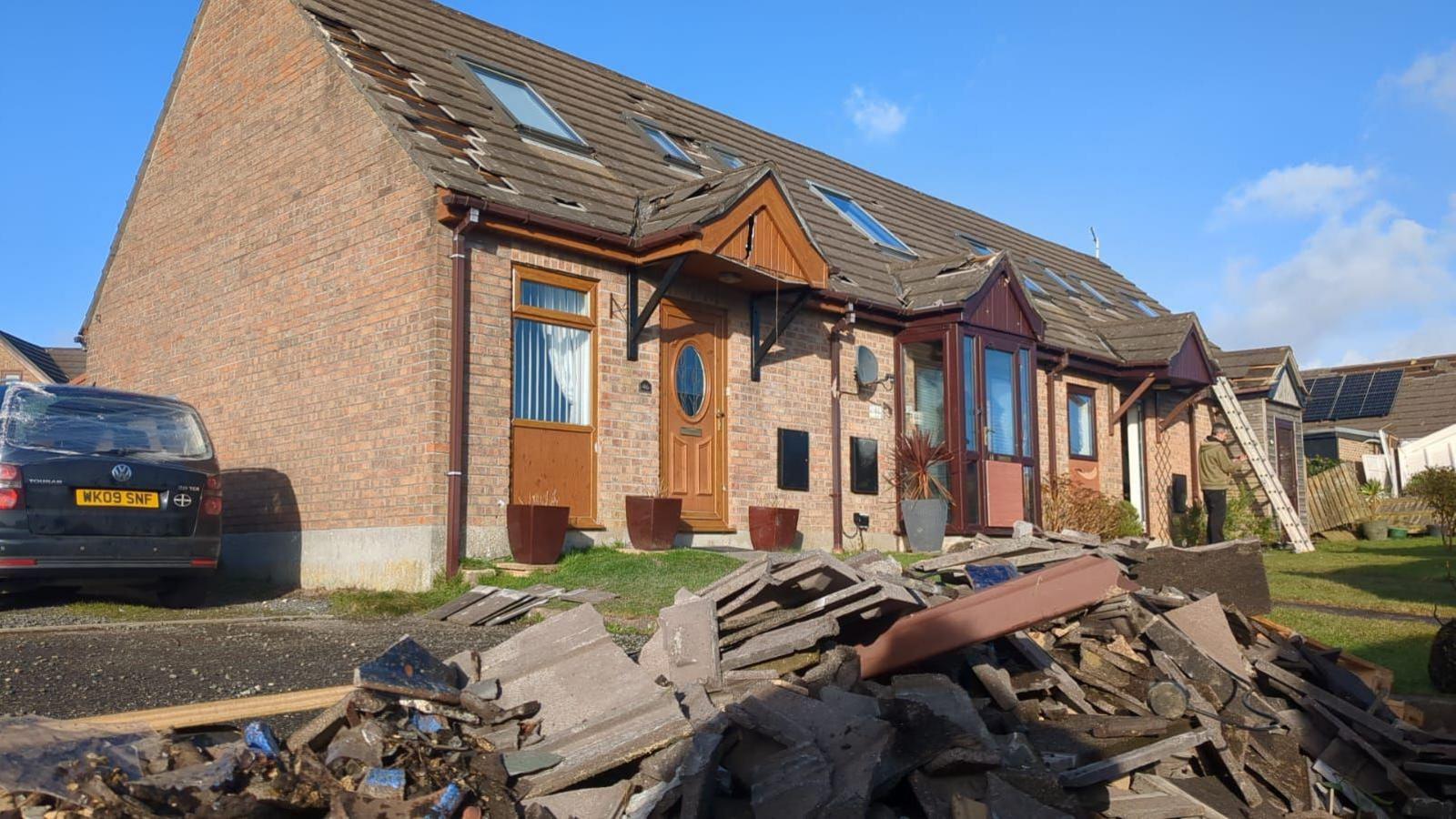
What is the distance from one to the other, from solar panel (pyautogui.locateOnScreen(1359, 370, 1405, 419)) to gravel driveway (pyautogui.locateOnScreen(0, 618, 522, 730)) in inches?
1404

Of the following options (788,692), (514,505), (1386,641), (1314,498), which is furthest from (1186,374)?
(788,692)

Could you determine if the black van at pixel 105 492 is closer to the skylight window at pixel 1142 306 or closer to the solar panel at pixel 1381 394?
the skylight window at pixel 1142 306

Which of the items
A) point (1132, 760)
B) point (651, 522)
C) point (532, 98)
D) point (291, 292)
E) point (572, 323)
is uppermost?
point (532, 98)

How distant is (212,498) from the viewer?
9430 millimetres

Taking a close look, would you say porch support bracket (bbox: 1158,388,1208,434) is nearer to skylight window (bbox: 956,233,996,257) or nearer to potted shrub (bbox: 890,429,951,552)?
skylight window (bbox: 956,233,996,257)

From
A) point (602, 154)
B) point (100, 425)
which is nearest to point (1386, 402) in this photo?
point (602, 154)

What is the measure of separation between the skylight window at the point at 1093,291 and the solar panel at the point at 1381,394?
1693 cm

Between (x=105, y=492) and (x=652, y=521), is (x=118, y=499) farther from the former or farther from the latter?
(x=652, y=521)

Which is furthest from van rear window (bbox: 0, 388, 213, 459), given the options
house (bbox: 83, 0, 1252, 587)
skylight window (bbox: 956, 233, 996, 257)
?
skylight window (bbox: 956, 233, 996, 257)

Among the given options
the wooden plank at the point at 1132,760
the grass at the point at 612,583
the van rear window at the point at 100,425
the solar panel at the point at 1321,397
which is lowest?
the wooden plank at the point at 1132,760

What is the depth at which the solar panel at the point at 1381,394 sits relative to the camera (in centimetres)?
3634

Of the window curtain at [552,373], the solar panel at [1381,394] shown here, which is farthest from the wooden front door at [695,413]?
the solar panel at [1381,394]

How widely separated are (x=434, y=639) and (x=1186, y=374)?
16.0 metres

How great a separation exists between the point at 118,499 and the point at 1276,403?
849 inches
